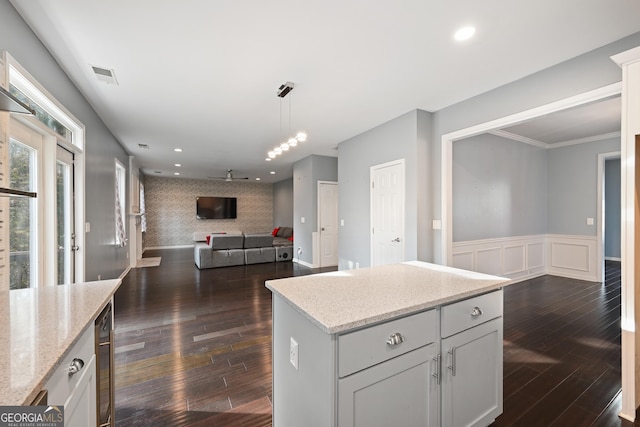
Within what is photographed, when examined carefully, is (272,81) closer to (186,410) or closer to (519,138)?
(186,410)

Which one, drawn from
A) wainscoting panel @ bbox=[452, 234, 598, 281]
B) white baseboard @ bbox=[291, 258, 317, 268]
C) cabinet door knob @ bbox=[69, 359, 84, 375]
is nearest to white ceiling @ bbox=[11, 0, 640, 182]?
cabinet door knob @ bbox=[69, 359, 84, 375]

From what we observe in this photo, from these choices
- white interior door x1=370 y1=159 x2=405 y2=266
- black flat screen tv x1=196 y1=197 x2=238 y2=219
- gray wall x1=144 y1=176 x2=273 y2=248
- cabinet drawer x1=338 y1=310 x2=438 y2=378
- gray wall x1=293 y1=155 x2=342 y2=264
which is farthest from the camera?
black flat screen tv x1=196 y1=197 x2=238 y2=219

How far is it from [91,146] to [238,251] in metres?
3.70

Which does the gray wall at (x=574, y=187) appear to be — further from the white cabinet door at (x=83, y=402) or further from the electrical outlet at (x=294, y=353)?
the white cabinet door at (x=83, y=402)

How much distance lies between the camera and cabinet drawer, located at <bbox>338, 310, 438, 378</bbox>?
3.52 feet

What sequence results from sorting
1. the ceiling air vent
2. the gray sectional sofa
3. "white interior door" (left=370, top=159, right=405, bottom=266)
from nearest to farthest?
the ceiling air vent, "white interior door" (left=370, top=159, right=405, bottom=266), the gray sectional sofa

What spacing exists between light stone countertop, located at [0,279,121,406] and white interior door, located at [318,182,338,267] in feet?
16.9

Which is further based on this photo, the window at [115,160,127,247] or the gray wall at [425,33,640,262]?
the window at [115,160,127,247]

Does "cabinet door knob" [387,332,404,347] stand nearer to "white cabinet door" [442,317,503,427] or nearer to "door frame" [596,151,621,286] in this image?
"white cabinet door" [442,317,503,427]

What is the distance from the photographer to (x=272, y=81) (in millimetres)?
2877

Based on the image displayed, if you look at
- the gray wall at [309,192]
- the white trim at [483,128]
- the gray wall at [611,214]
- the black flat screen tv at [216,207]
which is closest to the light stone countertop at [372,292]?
the white trim at [483,128]

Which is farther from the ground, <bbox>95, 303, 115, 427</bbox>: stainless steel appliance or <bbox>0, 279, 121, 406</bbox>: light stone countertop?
<bbox>0, 279, 121, 406</bbox>: light stone countertop

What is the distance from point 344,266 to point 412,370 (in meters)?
4.02

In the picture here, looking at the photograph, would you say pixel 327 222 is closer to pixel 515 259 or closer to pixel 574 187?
pixel 515 259
